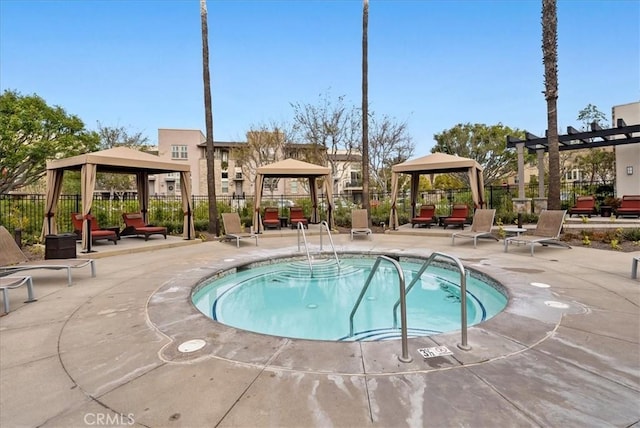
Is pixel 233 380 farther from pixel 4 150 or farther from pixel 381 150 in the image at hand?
pixel 381 150

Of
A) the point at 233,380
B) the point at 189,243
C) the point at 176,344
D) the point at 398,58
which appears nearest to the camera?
the point at 233,380

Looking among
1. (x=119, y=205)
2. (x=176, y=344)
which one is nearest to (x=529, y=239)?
(x=176, y=344)

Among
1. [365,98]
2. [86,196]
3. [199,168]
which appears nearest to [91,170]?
[86,196]

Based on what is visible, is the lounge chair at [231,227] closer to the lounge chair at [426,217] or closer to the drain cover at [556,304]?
the lounge chair at [426,217]

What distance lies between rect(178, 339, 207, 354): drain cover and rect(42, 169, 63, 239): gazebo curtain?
9.09 m

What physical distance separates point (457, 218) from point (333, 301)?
836 centimetres

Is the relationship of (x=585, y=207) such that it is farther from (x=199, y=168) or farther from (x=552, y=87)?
(x=199, y=168)

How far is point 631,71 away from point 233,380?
57.3 ft

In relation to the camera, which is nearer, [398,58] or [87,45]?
[87,45]

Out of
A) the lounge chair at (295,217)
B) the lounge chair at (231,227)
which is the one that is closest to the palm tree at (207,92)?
the lounge chair at (231,227)

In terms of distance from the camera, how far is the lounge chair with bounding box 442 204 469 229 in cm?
1203

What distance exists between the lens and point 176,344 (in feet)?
10.3

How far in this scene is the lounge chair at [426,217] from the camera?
1291 cm

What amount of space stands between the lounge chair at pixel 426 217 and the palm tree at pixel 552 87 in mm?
4222
